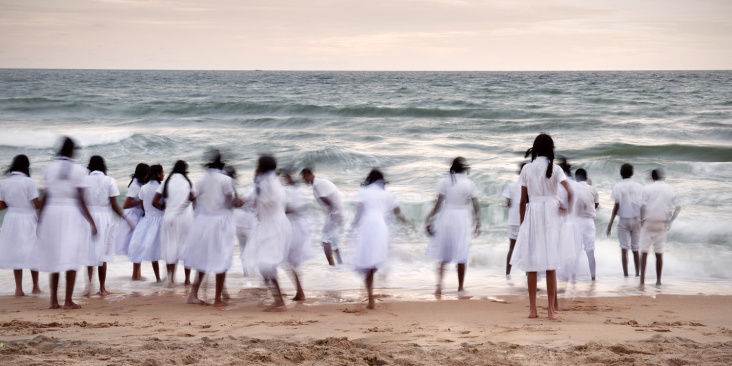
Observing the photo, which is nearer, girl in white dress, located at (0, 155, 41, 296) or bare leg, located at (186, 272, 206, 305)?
bare leg, located at (186, 272, 206, 305)

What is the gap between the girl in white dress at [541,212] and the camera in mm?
6566

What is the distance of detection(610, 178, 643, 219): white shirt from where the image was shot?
9906 millimetres

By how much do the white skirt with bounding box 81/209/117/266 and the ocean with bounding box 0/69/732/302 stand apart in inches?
27.8

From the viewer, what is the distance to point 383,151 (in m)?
23.4

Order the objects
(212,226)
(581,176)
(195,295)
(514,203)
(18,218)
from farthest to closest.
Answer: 1. (514,203)
2. (581,176)
3. (18,218)
4. (195,295)
5. (212,226)

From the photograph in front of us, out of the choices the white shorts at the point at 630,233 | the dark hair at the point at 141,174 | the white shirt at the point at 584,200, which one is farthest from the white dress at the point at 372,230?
the white shorts at the point at 630,233

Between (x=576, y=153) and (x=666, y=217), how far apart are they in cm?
1349

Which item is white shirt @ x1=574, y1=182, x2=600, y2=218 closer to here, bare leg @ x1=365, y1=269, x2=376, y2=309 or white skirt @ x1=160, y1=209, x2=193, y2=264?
bare leg @ x1=365, y1=269, x2=376, y2=309

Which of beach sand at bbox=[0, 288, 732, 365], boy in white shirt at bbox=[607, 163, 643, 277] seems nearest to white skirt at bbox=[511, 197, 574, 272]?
beach sand at bbox=[0, 288, 732, 365]

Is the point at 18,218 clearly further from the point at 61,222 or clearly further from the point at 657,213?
the point at 657,213

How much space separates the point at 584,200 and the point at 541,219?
3.05 metres

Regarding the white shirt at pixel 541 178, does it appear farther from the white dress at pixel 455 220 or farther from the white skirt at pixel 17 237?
the white skirt at pixel 17 237

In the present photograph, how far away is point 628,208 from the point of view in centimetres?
999

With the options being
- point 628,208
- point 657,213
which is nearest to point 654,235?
point 657,213
